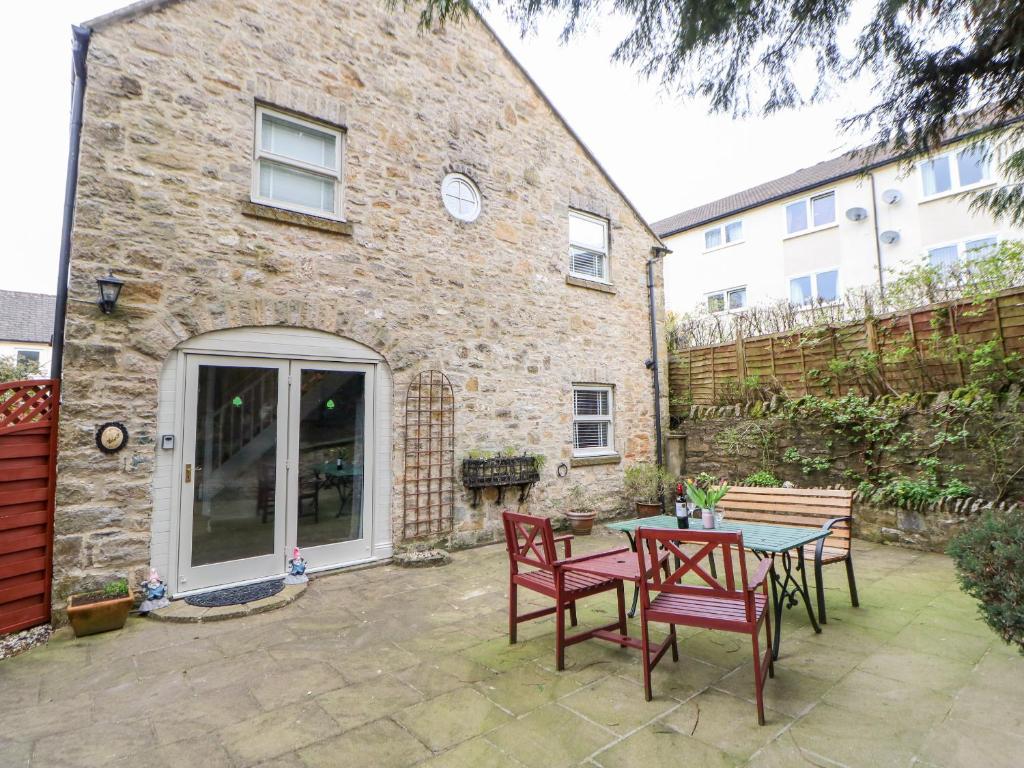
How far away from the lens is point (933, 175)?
12562 millimetres

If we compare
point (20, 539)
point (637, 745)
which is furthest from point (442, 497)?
point (637, 745)

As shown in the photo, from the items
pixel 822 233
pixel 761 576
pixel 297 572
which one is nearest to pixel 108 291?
pixel 297 572

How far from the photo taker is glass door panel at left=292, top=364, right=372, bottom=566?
5.43m

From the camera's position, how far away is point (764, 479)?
Result: 780cm

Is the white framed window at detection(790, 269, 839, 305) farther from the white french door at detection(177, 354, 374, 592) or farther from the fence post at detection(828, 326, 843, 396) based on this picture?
the white french door at detection(177, 354, 374, 592)

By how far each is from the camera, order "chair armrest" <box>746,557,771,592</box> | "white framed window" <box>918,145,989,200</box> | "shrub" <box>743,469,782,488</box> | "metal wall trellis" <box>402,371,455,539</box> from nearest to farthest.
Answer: "chair armrest" <box>746,557,771,592</box> → "metal wall trellis" <box>402,371,455,539</box> → "shrub" <box>743,469,782,488</box> → "white framed window" <box>918,145,989,200</box>

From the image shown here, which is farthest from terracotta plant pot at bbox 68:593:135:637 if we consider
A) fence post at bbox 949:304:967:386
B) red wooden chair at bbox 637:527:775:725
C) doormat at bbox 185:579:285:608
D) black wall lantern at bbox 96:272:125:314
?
fence post at bbox 949:304:967:386

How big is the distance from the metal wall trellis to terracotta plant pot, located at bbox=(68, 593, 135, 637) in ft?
8.80

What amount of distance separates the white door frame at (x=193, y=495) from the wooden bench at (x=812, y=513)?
4706 mm

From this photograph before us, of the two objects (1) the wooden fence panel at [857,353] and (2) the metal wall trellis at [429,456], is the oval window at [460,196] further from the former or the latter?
(1) the wooden fence panel at [857,353]

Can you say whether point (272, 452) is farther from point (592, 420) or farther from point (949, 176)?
point (949, 176)

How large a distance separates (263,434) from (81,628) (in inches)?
79.3

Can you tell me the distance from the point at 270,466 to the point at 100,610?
171 centimetres

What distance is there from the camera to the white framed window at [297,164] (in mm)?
5461
